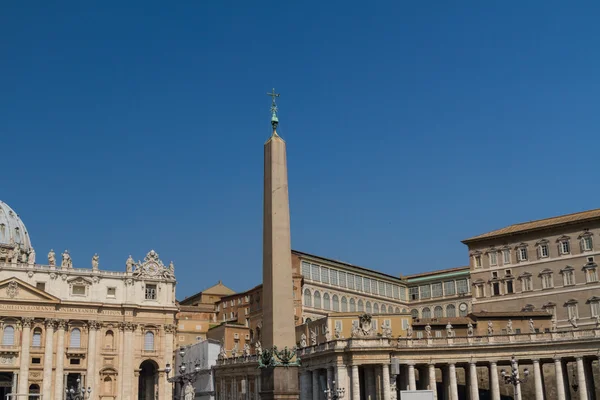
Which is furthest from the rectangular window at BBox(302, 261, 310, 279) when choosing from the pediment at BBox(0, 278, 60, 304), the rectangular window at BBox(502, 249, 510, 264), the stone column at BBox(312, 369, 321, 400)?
the pediment at BBox(0, 278, 60, 304)

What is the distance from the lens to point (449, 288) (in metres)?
102

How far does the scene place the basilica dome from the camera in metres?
121

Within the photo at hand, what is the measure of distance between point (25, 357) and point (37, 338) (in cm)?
244

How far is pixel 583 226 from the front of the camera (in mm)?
79875

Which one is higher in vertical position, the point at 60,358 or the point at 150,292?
the point at 150,292

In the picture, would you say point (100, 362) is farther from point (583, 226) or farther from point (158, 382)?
point (583, 226)

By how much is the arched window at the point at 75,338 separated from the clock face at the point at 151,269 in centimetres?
1062

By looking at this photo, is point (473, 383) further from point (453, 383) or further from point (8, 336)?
point (8, 336)

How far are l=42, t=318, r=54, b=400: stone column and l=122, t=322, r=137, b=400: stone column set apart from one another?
8.16 meters

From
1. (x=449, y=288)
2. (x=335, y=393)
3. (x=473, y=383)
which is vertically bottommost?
(x=335, y=393)

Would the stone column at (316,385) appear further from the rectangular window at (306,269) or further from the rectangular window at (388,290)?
the rectangular window at (388,290)

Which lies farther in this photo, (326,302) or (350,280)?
(350,280)

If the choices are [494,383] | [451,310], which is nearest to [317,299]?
[451,310]

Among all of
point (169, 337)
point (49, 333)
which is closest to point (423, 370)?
point (169, 337)
